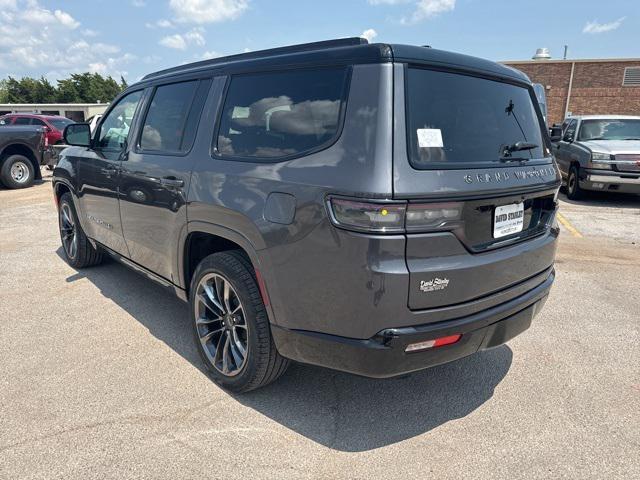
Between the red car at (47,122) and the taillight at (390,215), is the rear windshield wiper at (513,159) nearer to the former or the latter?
the taillight at (390,215)

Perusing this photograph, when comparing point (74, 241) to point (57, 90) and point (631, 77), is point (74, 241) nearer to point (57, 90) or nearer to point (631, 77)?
point (631, 77)

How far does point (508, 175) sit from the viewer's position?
7.79 ft

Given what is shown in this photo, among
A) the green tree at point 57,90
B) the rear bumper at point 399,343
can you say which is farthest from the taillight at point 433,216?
the green tree at point 57,90

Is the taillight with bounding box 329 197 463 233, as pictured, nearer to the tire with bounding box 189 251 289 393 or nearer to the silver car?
the tire with bounding box 189 251 289 393

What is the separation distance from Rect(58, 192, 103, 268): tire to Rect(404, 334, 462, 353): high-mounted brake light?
370 cm

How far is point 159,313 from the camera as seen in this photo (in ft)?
13.2

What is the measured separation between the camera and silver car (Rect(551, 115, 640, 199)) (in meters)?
8.99

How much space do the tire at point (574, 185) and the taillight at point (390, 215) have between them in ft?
29.8

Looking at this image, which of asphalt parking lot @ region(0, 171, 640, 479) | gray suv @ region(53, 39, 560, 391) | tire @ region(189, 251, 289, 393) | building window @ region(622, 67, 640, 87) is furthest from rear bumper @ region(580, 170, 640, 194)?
building window @ region(622, 67, 640, 87)

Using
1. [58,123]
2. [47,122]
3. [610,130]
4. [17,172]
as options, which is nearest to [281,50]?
[610,130]

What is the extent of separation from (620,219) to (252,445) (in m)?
8.23

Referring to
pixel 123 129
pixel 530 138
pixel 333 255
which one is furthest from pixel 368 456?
pixel 123 129

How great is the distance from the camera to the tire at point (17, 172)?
10961mm

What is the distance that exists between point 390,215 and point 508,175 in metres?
0.83
